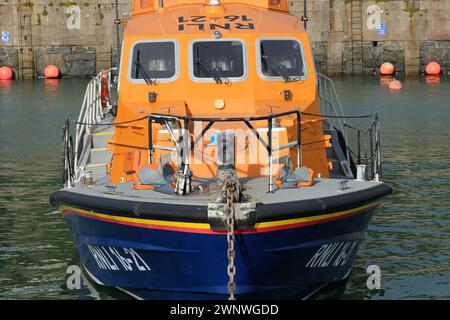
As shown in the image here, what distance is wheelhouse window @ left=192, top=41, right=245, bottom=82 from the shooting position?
1224 centimetres

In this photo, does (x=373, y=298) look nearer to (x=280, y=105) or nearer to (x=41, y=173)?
(x=280, y=105)

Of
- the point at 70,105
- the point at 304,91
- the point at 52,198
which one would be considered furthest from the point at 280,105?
the point at 70,105

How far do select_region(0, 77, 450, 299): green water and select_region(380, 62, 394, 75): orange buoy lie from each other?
30.8 feet

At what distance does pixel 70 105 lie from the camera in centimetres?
3089

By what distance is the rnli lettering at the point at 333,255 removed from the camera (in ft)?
33.8

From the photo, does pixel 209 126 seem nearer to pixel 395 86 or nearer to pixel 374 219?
pixel 374 219

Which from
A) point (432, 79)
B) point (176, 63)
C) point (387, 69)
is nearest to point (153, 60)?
point (176, 63)

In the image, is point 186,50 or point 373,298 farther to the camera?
point 186,50

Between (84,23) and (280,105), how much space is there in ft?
92.4

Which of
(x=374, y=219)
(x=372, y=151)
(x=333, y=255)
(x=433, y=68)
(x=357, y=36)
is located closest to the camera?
(x=333, y=255)

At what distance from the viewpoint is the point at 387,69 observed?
39688 mm

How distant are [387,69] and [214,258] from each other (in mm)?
30903

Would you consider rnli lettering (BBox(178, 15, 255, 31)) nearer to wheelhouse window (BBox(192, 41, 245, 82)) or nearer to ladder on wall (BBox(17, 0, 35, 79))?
wheelhouse window (BBox(192, 41, 245, 82))

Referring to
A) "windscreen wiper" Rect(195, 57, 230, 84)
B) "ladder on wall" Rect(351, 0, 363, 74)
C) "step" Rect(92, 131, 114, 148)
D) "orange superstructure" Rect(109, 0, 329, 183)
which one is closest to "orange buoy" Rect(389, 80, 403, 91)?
"ladder on wall" Rect(351, 0, 363, 74)
